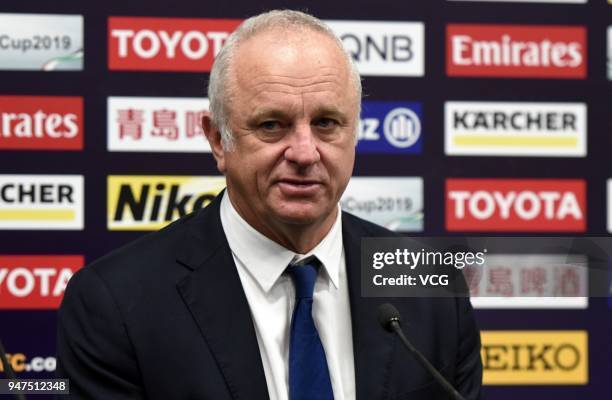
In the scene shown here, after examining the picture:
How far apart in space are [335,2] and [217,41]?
1.00 feet

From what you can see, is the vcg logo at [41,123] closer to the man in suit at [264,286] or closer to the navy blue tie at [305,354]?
the man in suit at [264,286]

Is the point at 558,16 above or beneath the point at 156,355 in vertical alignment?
above

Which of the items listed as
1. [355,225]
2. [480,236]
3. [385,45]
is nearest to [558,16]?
[385,45]

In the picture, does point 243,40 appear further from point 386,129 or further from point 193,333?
point 386,129

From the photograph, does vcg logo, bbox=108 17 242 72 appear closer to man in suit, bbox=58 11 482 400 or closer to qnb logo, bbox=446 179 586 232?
qnb logo, bbox=446 179 586 232

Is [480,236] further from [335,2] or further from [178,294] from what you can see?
[178,294]

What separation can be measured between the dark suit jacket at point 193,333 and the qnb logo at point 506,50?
0.95m

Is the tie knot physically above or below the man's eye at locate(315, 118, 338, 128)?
below

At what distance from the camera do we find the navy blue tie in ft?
3.94

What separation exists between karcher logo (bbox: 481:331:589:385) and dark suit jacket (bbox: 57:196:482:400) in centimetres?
83

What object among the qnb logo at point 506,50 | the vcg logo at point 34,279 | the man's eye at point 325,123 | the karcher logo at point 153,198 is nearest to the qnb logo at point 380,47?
the qnb logo at point 506,50

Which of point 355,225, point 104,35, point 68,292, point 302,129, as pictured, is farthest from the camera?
point 104,35

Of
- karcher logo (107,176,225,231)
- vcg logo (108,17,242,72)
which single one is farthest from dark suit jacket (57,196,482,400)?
vcg logo (108,17,242,72)

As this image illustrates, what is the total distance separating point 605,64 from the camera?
2.21m
